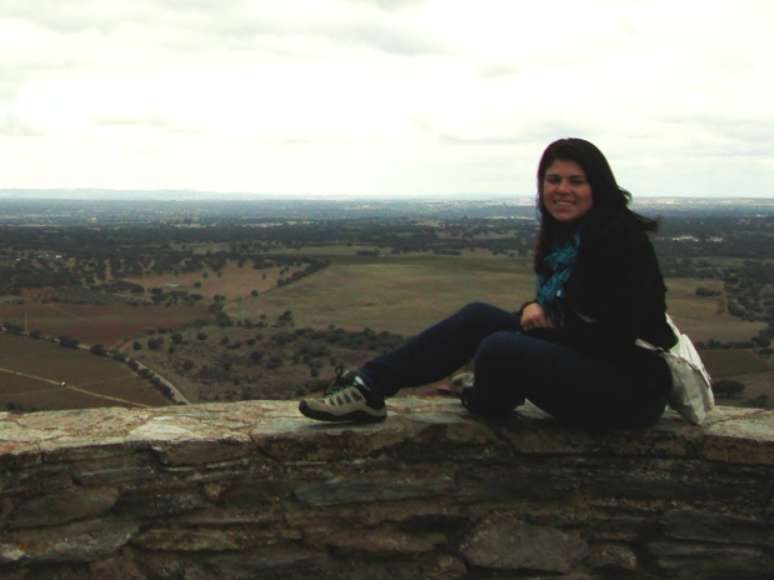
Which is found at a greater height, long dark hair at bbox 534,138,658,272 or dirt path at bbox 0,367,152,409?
long dark hair at bbox 534,138,658,272

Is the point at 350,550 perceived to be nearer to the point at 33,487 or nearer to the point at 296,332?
the point at 33,487

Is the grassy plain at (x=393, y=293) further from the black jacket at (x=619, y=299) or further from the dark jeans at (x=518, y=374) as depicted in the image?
the black jacket at (x=619, y=299)

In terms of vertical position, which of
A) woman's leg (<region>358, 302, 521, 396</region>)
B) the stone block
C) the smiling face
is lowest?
the stone block

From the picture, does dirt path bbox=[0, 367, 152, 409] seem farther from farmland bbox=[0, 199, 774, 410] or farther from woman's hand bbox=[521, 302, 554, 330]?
woman's hand bbox=[521, 302, 554, 330]

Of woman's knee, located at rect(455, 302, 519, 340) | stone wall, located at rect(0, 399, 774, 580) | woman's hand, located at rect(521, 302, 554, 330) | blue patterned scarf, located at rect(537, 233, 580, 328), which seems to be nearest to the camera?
stone wall, located at rect(0, 399, 774, 580)

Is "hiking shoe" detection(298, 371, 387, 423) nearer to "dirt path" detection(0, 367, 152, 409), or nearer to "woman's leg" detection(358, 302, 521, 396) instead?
"woman's leg" detection(358, 302, 521, 396)

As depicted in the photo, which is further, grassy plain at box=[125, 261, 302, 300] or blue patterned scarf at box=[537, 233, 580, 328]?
grassy plain at box=[125, 261, 302, 300]

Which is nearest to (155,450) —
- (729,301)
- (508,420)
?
(508,420)

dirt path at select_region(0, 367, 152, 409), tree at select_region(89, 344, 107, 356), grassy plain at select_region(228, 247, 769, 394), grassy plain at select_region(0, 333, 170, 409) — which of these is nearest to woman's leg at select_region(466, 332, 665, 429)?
grassy plain at select_region(0, 333, 170, 409)

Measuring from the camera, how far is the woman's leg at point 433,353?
3.23 meters

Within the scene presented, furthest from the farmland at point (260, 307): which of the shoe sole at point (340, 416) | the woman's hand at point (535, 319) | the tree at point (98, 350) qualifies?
the woman's hand at point (535, 319)

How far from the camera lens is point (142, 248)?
73938 mm

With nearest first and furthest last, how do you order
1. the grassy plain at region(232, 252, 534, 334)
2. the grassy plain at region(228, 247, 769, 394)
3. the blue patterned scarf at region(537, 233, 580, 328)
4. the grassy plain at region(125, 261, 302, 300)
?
1. the blue patterned scarf at region(537, 233, 580, 328)
2. the grassy plain at region(228, 247, 769, 394)
3. the grassy plain at region(232, 252, 534, 334)
4. the grassy plain at region(125, 261, 302, 300)

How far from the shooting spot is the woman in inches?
113
